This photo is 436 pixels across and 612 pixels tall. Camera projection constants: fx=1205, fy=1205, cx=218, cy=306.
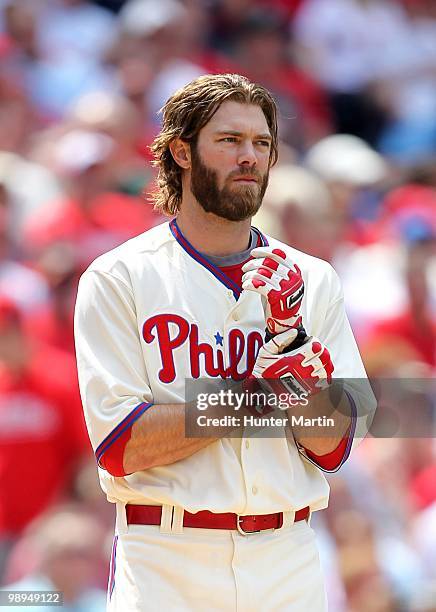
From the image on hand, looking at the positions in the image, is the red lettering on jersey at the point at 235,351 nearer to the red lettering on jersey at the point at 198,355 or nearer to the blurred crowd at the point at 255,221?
the red lettering on jersey at the point at 198,355

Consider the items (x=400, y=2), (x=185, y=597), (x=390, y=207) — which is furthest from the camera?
(x=400, y=2)

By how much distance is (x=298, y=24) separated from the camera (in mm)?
7891

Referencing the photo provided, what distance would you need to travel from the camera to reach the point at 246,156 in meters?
2.83

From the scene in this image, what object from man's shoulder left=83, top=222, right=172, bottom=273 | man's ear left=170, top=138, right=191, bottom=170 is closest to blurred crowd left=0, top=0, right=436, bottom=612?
man's shoulder left=83, top=222, right=172, bottom=273

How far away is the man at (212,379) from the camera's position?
8.77 ft

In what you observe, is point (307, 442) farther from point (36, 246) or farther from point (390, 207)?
point (390, 207)

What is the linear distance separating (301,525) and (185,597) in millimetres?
327

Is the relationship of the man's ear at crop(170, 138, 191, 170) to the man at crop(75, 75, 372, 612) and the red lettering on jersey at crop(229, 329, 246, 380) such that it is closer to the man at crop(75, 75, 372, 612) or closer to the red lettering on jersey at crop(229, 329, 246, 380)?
the man at crop(75, 75, 372, 612)

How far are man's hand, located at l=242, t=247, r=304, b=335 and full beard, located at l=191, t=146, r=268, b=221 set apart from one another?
0.68ft

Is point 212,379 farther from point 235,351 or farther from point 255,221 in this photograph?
point 255,221

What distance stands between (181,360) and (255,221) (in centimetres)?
296

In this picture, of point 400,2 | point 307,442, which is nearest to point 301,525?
point 307,442

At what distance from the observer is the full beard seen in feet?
9.36

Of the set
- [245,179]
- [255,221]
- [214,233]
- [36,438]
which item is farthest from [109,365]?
[255,221]
